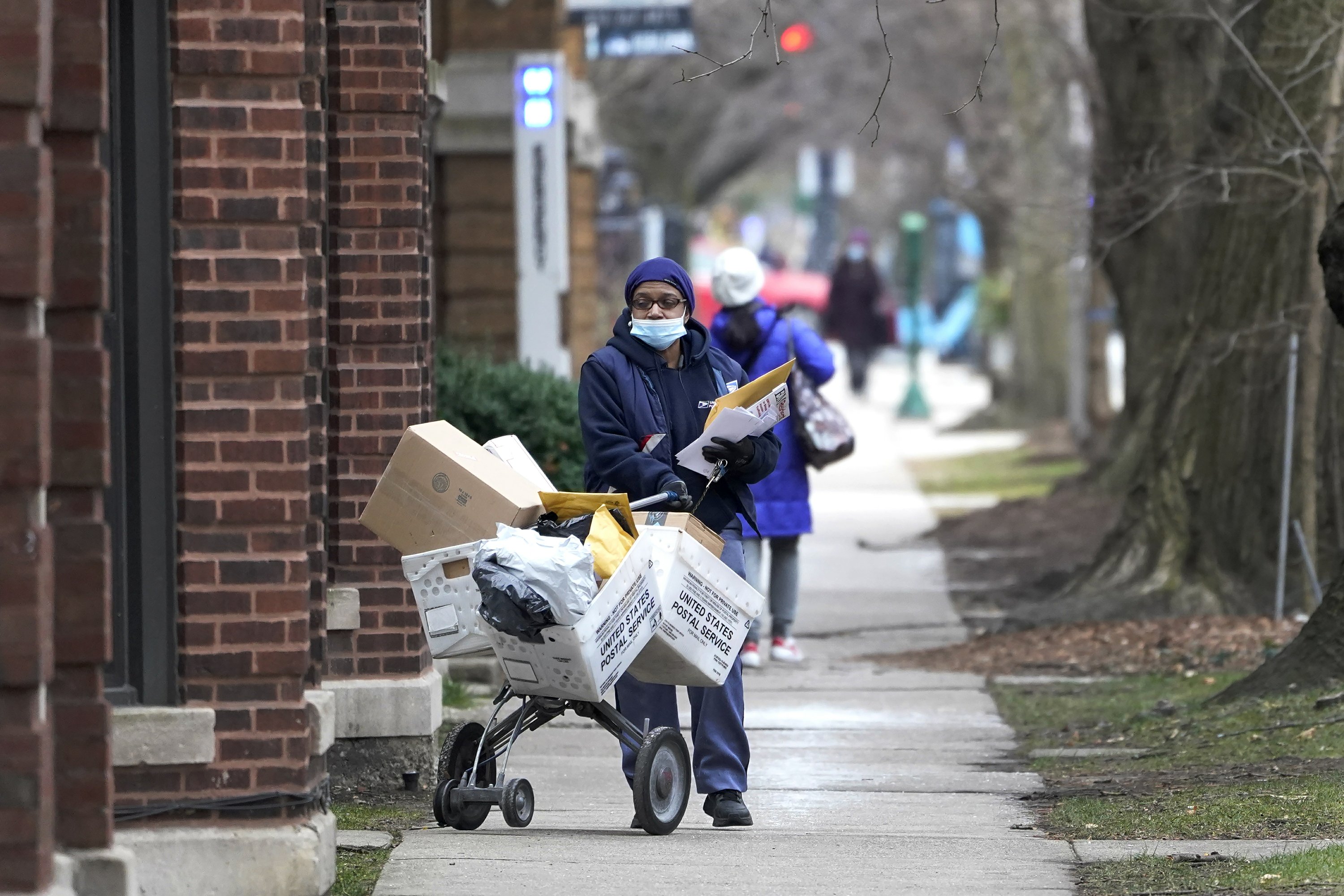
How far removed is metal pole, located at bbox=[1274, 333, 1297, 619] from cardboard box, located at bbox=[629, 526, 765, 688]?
5279 mm

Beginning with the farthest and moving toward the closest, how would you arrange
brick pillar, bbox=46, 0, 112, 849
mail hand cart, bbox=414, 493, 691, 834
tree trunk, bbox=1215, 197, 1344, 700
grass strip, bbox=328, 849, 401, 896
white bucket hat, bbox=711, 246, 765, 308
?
1. white bucket hat, bbox=711, 246, 765, 308
2. tree trunk, bbox=1215, 197, 1344, 700
3. mail hand cart, bbox=414, 493, 691, 834
4. grass strip, bbox=328, 849, 401, 896
5. brick pillar, bbox=46, 0, 112, 849

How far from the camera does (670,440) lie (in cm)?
693

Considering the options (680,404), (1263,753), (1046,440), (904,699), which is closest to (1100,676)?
(904,699)

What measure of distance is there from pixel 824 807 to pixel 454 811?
149 cm

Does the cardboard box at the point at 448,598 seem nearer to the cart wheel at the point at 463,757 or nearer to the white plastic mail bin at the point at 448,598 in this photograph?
the white plastic mail bin at the point at 448,598

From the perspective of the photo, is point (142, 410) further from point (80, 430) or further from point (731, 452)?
point (731, 452)

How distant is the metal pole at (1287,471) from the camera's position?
436 inches

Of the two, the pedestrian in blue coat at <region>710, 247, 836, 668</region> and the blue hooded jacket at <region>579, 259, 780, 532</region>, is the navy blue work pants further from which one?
the pedestrian in blue coat at <region>710, 247, 836, 668</region>

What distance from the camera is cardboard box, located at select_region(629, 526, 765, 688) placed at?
6.40 meters

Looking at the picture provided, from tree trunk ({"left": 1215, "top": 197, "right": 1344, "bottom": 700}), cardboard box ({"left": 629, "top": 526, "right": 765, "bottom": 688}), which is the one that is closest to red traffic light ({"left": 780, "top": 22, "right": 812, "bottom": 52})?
tree trunk ({"left": 1215, "top": 197, "right": 1344, "bottom": 700})

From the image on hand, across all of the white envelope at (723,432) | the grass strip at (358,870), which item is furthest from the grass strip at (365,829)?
the white envelope at (723,432)

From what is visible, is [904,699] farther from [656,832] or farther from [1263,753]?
[656,832]

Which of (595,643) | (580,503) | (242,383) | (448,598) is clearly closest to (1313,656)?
(580,503)

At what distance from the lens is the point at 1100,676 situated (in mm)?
10688
